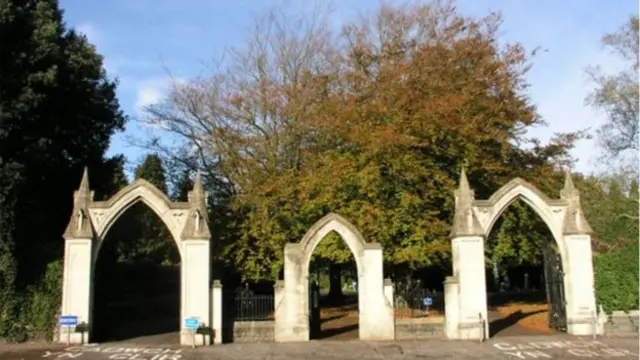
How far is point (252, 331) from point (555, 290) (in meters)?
9.89

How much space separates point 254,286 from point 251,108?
32.0ft

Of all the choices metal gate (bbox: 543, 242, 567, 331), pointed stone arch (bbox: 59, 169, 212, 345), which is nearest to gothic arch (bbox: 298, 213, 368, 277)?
pointed stone arch (bbox: 59, 169, 212, 345)

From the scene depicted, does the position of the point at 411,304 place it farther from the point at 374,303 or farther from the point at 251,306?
the point at 251,306

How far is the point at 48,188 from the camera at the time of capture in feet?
78.3

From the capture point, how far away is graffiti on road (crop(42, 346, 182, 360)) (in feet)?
56.0

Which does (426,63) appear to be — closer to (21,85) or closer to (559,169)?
(559,169)

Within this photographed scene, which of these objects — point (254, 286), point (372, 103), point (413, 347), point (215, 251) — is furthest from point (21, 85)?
point (254, 286)

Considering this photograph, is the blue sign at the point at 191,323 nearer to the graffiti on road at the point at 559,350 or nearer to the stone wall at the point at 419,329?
the stone wall at the point at 419,329

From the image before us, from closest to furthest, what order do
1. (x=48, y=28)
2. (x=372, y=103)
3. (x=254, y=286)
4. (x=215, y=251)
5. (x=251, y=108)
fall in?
1. (x=48, y=28)
2. (x=372, y=103)
3. (x=215, y=251)
4. (x=251, y=108)
5. (x=254, y=286)

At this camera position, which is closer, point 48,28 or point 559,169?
point 48,28

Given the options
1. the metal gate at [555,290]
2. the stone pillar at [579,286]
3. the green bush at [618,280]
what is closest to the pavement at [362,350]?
the stone pillar at [579,286]

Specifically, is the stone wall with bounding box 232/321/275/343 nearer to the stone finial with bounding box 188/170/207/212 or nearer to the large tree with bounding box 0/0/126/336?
the stone finial with bounding box 188/170/207/212

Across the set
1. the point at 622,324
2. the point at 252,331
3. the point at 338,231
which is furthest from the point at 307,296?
the point at 622,324

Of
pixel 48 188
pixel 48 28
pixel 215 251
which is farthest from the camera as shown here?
pixel 215 251
